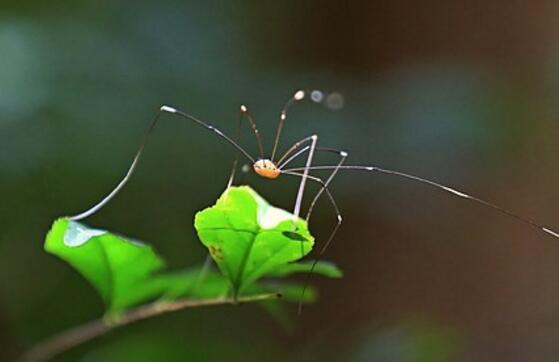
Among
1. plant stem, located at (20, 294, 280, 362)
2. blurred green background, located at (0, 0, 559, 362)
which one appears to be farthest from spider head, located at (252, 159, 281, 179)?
blurred green background, located at (0, 0, 559, 362)

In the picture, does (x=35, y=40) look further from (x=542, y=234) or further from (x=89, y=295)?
(x=542, y=234)

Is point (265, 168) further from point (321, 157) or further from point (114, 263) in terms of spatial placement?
point (321, 157)

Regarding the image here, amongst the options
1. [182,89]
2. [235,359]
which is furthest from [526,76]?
[235,359]

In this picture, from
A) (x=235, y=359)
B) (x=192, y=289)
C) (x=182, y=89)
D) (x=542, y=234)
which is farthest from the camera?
(x=542, y=234)

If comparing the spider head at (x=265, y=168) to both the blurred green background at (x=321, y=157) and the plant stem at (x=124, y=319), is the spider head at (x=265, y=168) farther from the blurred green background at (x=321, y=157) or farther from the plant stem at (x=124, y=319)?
the blurred green background at (x=321, y=157)

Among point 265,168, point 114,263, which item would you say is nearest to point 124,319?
point 114,263

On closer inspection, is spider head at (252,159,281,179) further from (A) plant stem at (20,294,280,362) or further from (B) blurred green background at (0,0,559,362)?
(B) blurred green background at (0,0,559,362)

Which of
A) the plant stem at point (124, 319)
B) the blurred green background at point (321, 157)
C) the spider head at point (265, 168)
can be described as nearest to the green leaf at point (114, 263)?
the plant stem at point (124, 319)
